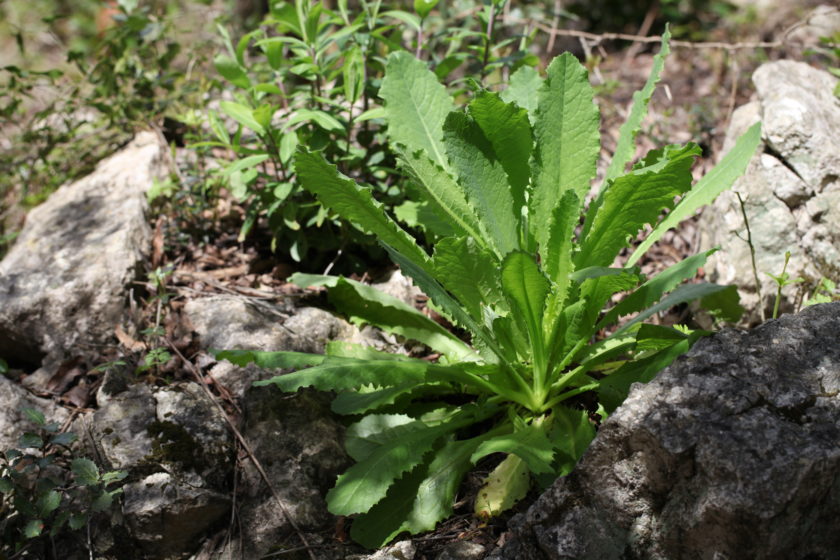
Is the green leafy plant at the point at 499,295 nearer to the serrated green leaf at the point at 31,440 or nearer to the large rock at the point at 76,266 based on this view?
the serrated green leaf at the point at 31,440

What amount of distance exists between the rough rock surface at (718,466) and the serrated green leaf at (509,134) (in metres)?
0.88

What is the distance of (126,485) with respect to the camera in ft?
6.89

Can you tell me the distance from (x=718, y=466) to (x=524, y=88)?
1.60 meters

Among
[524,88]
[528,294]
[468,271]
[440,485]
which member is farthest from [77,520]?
[524,88]

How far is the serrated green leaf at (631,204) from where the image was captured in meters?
2.02

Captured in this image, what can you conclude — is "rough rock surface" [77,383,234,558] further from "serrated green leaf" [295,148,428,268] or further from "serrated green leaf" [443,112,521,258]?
"serrated green leaf" [443,112,521,258]

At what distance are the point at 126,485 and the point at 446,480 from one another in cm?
94

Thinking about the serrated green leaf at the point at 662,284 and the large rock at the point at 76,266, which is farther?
the large rock at the point at 76,266

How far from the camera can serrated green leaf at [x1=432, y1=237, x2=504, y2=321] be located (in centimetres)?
207

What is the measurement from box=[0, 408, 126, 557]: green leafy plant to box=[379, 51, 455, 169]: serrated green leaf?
142 cm

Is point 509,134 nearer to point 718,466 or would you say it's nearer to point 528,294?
point 528,294

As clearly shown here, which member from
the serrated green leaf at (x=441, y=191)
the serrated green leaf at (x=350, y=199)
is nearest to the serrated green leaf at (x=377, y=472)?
the serrated green leaf at (x=350, y=199)

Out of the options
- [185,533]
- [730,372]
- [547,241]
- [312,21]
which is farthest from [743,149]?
[185,533]

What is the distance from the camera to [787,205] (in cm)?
290
